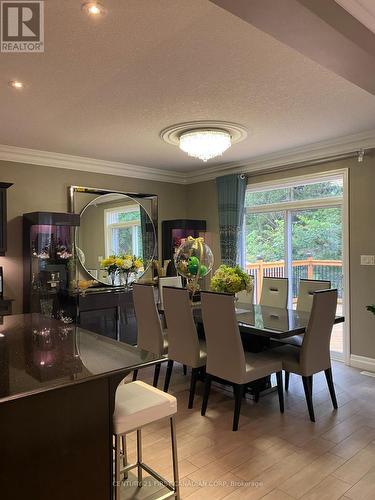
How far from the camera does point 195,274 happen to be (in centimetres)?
392

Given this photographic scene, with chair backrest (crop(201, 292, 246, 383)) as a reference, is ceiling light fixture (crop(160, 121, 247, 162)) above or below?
above

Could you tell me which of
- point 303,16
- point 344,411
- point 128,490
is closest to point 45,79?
point 303,16

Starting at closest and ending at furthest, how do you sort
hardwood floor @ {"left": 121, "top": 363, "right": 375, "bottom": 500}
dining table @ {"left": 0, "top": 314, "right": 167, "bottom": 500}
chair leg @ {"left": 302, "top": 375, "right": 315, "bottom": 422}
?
1. dining table @ {"left": 0, "top": 314, "right": 167, "bottom": 500}
2. hardwood floor @ {"left": 121, "top": 363, "right": 375, "bottom": 500}
3. chair leg @ {"left": 302, "top": 375, "right": 315, "bottom": 422}

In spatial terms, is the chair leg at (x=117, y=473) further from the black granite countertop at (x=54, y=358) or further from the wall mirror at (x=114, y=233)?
the wall mirror at (x=114, y=233)

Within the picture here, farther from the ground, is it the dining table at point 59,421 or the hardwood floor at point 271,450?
A: the dining table at point 59,421

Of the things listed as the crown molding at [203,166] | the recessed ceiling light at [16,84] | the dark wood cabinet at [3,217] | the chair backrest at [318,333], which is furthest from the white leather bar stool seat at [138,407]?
the crown molding at [203,166]

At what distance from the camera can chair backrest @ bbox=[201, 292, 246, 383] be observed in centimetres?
290

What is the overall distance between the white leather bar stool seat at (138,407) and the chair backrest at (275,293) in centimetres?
259

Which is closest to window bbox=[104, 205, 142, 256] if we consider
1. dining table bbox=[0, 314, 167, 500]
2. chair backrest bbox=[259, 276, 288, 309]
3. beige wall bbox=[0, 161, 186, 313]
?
beige wall bbox=[0, 161, 186, 313]

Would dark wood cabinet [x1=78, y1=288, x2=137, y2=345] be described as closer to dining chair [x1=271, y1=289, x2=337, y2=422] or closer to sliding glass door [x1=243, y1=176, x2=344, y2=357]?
sliding glass door [x1=243, y1=176, x2=344, y2=357]

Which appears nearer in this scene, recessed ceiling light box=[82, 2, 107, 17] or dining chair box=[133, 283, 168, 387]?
recessed ceiling light box=[82, 2, 107, 17]

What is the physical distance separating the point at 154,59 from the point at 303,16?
43.5 inches

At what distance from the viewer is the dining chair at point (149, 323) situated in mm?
3645

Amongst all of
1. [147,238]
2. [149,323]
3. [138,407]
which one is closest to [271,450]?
[138,407]
